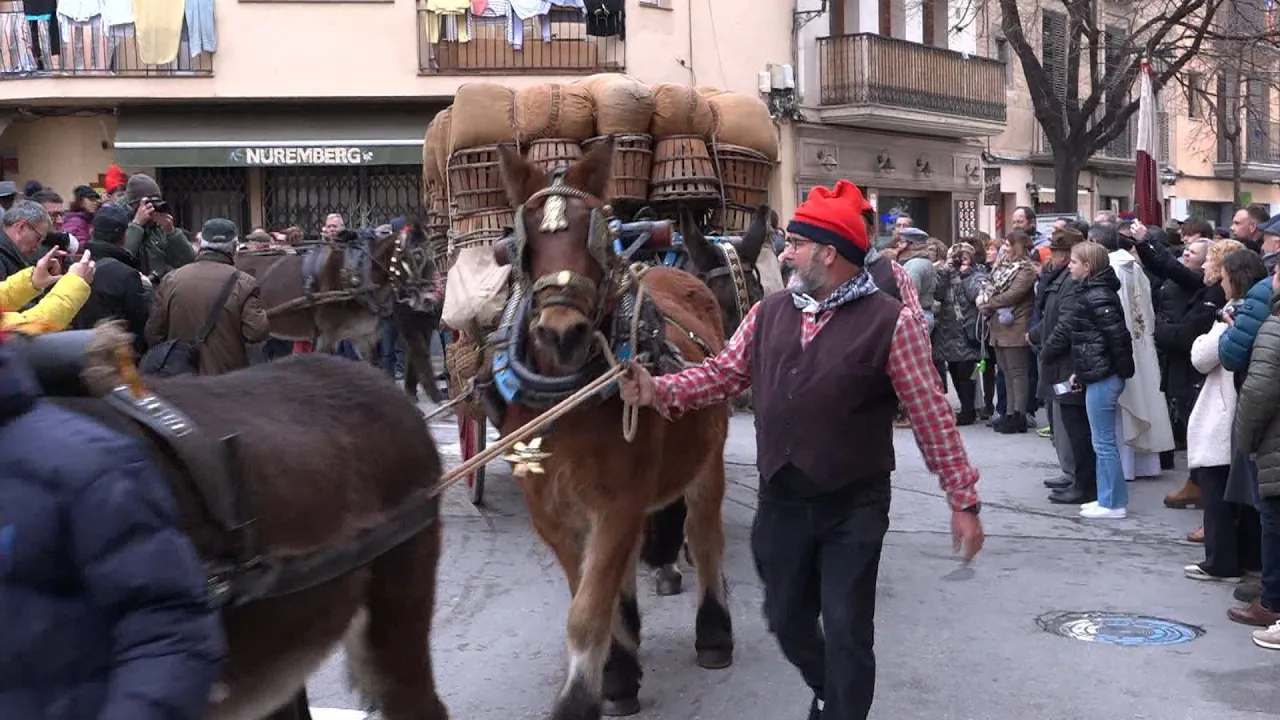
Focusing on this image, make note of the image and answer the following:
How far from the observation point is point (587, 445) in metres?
4.98

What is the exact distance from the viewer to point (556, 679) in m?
5.83

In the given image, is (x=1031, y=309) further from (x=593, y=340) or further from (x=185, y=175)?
(x=185, y=175)

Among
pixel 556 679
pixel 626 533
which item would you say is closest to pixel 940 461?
pixel 626 533

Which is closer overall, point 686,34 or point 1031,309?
point 1031,309

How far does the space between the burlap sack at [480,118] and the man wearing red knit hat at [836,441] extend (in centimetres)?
307

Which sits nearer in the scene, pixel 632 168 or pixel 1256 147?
pixel 632 168

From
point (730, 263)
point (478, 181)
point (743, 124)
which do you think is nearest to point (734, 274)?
point (730, 263)

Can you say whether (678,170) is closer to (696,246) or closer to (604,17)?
(696,246)

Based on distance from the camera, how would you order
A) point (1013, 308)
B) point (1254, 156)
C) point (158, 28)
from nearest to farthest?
point (1013, 308), point (158, 28), point (1254, 156)

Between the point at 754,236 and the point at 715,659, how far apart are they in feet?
10.9

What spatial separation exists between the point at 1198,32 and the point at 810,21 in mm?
6932

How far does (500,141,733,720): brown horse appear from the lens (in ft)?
15.7

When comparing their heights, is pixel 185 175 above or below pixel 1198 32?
below

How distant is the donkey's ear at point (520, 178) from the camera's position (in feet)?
17.5
